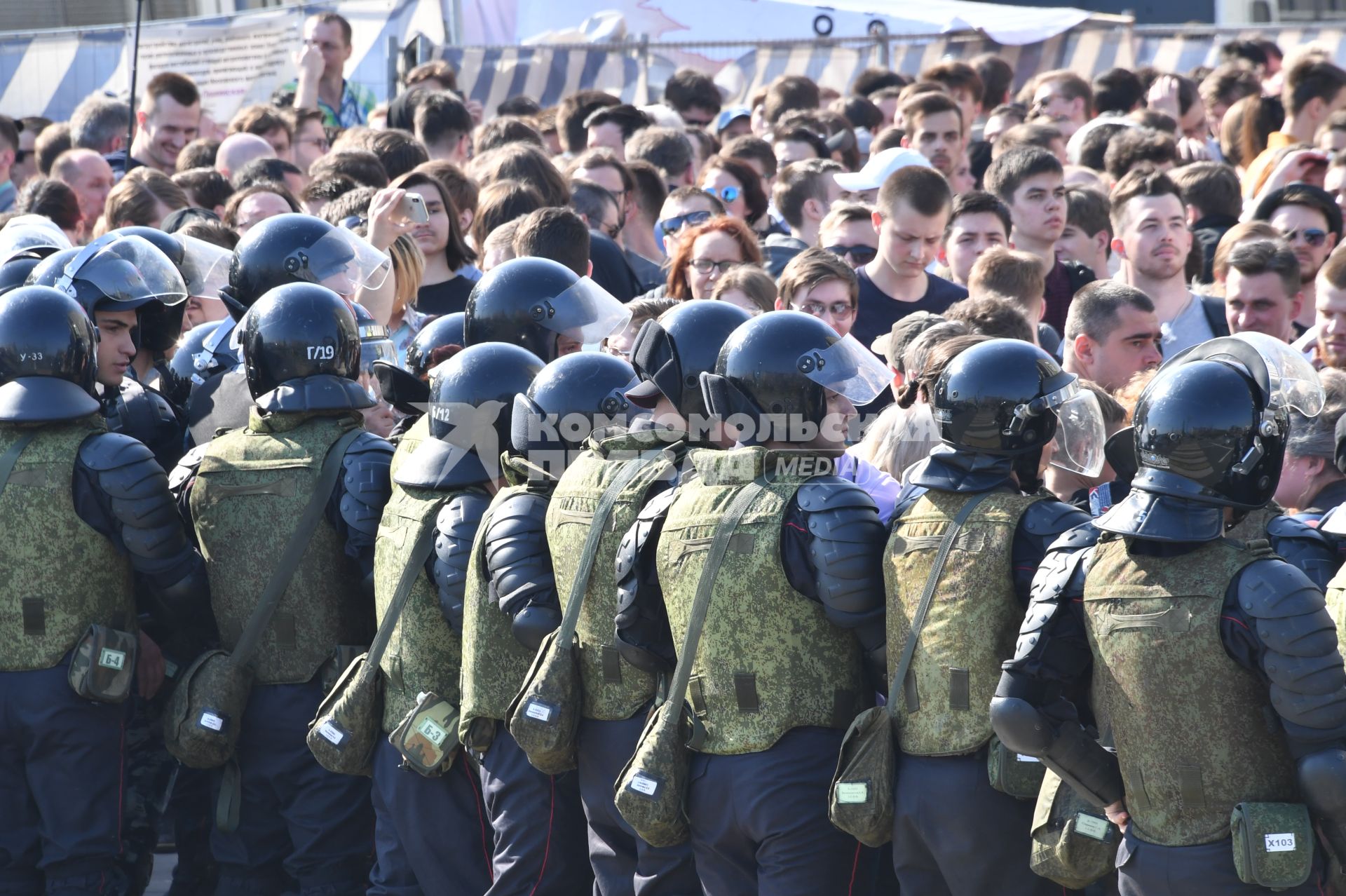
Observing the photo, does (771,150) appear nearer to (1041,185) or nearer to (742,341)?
(1041,185)

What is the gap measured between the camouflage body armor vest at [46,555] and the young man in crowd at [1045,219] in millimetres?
4242

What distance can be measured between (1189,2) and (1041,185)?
13.5 metres

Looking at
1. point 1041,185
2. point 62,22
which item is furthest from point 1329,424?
point 62,22

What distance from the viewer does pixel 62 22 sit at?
2103cm

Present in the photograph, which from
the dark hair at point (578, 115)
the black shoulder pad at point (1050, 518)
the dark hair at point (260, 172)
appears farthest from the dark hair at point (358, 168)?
the black shoulder pad at point (1050, 518)

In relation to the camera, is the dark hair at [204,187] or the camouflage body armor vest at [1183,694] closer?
the camouflage body armor vest at [1183,694]

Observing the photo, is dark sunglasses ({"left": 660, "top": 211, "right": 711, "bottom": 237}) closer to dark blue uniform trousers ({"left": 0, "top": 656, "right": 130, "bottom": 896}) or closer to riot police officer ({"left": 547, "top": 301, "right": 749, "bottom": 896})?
riot police officer ({"left": 547, "top": 301, "right": 749, "bottom": 896})

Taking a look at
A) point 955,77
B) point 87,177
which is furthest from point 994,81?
point 87,177

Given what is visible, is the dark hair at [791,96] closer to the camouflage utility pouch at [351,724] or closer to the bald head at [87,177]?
the bald head at [87,177]

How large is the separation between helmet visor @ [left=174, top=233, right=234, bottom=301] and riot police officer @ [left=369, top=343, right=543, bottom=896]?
2.29 meters

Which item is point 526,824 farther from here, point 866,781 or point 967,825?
point 967,825

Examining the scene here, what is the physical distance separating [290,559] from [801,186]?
4502mm

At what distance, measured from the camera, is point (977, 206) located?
7.16 metres

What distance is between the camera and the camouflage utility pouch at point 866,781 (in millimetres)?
3701
